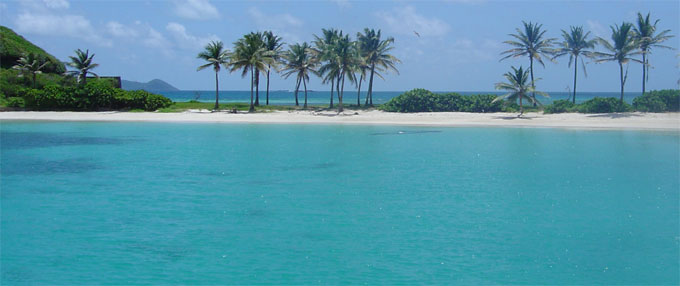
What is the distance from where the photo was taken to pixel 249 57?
170ft

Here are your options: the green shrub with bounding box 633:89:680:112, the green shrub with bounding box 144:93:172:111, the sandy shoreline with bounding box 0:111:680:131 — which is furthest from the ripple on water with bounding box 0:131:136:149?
the green shrub with bounding box 633:89:680:112

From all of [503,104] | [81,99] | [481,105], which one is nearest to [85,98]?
[81,99]

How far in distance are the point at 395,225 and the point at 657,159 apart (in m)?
16.6

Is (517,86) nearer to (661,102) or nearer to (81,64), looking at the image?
(661,102)

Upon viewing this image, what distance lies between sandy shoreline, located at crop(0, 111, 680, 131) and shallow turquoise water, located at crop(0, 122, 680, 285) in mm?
16321

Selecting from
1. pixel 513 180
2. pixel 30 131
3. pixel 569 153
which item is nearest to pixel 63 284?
pixel 513 180

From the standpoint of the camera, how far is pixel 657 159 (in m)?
23.5

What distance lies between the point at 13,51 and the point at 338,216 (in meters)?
65.4

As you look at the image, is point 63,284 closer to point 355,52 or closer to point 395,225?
point 395,225

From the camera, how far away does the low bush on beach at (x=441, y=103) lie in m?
52.0

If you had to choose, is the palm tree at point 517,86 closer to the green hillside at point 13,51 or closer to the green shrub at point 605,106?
the green shrub at point 605,106

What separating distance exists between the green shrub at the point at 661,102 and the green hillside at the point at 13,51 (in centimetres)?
6307

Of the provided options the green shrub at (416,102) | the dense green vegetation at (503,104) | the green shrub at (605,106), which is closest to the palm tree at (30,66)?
the dense green vegetation at (503,104)

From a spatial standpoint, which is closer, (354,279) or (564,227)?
(354,279)
